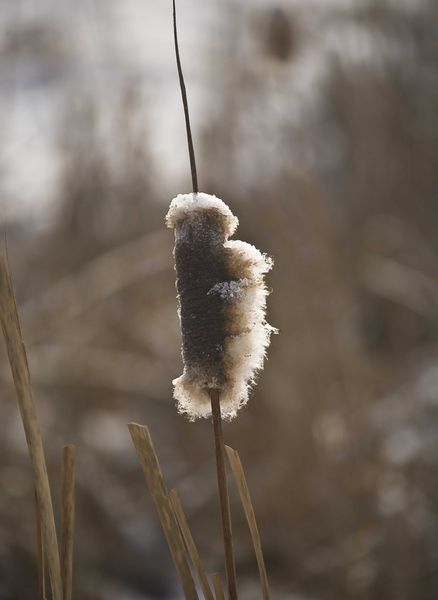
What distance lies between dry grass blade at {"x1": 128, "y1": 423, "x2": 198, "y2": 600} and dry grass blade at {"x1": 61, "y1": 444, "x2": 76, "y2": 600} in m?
0.06

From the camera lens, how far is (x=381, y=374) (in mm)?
2873

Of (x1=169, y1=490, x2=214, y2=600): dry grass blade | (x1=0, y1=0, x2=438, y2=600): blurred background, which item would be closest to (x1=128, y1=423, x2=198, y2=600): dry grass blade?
(x1=169, y1=490, x2=214, y2=600): dry grass blade

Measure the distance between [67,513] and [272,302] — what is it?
202 cm

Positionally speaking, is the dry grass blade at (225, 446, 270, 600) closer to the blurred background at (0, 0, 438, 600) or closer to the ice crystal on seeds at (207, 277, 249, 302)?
the ice crystal on seeds at (207, 277, 249, 302)

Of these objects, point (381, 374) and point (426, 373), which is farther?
point (381, 374)

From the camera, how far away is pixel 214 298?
0.66m

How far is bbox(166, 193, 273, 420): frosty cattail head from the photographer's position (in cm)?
66

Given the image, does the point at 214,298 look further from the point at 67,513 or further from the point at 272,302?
the point at 272,302

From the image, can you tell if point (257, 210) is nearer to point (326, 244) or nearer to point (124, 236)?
point (326, 244)

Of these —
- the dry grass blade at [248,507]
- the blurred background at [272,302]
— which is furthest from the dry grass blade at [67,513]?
the blurred background at [272,302]

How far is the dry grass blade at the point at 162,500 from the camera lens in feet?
2.28

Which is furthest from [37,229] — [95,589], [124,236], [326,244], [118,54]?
[95,589]

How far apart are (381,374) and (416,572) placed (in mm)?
970

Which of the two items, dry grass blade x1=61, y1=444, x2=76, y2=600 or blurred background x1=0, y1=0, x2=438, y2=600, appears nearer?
dry grass blade x1=61, y1=444, x2=76, y2=600
